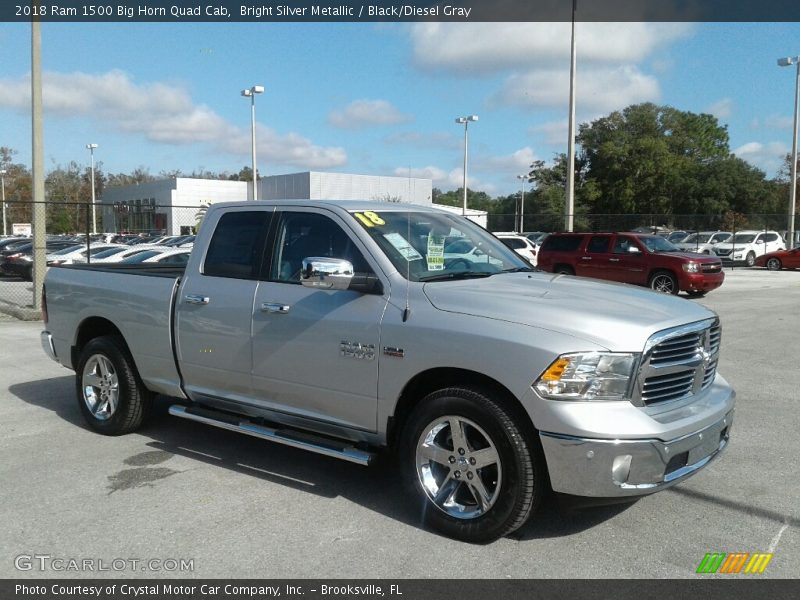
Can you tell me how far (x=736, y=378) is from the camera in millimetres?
8422

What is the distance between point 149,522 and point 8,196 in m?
98.5

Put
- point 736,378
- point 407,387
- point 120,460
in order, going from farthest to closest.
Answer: point 736,378
point 120,460
point 407,387

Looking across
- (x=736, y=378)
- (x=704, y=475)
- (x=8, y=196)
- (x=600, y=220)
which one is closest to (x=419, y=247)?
(x=704, y=475)

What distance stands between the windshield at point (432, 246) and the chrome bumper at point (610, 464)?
4.61 feet

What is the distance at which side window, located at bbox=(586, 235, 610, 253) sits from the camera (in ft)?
64.7

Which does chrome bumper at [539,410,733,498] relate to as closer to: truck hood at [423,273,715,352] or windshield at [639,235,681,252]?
truck hood at [423,273,715,352]

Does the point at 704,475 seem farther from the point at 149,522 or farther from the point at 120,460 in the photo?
the point at 120,460

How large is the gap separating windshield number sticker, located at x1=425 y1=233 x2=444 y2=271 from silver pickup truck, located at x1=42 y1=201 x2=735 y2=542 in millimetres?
19

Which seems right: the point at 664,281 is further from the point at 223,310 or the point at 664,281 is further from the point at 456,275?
the point at 223,310

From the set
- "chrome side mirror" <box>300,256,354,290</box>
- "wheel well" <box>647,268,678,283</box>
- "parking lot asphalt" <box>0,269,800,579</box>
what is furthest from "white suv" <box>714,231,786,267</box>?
"chrome side mirror" <box>300,256,354,290</box>

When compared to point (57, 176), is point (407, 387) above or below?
below

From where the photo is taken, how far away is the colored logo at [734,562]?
375 centimetres
